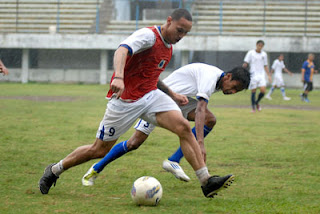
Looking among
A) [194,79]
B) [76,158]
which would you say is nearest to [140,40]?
[76,158]

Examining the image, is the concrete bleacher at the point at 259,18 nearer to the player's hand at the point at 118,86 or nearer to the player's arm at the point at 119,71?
the player's arm at the point at 119,71

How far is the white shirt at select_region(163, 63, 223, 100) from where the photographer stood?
20.0ft

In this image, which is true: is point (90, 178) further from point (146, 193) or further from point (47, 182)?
point (146, 193)

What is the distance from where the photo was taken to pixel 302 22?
108ft

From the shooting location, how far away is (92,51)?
3338 centimetres

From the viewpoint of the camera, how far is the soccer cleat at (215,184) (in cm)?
504

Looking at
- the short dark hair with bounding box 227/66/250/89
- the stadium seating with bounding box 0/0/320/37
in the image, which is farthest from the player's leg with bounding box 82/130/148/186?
the stadium seating with bounding box 0/0/320/37

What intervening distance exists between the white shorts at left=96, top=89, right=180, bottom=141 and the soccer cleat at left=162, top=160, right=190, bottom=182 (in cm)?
102

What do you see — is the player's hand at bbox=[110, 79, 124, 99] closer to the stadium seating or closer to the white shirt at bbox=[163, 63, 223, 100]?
the white shirt at bbox=[163, 63, 223, 100]

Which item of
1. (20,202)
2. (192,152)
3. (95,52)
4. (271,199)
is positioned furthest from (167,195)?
(95,52)

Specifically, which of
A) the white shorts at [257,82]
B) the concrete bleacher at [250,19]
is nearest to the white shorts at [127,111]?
the white shorts at [257,82]

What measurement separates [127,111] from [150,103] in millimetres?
249

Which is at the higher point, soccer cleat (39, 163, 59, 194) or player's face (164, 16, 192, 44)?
player's face (164, 16, 192, 44)

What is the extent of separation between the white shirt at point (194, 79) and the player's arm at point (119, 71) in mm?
1446
